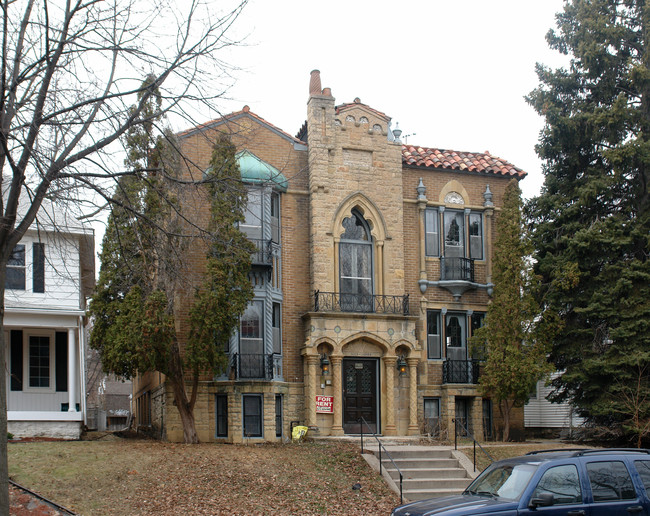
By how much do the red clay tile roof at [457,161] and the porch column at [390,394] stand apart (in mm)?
6409

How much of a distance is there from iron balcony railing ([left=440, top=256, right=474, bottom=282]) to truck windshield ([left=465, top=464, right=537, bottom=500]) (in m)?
13.9

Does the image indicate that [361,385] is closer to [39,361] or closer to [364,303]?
Answer: [364,303]

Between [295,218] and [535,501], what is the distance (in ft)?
49.0

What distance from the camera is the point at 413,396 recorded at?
23.5m

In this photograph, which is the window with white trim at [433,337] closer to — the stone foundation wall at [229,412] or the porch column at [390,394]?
the porch column at [390,394]

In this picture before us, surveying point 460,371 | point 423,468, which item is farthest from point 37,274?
point 460,371

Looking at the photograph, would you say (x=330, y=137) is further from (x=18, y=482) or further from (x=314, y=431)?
(x=18, y=482)

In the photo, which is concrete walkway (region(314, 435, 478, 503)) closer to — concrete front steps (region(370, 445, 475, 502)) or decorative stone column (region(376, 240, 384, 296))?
concrete front steps (region(370, 445, 475, 502))

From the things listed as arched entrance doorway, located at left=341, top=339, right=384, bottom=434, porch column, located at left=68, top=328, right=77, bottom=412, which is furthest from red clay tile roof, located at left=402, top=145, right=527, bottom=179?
porch column, located at left=68, top=328, right=77, bottom=412

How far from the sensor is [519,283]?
2359 centimetres

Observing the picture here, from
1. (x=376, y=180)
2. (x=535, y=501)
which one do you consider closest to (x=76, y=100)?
(x=535, y=501)

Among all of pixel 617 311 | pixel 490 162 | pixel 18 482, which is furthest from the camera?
pixel 490 162

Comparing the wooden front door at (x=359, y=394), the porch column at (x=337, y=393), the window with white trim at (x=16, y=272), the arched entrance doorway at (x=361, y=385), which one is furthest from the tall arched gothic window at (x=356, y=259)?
the window with white trim at (x=16, y=272)

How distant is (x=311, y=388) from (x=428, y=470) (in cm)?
548
